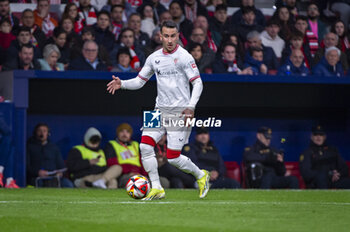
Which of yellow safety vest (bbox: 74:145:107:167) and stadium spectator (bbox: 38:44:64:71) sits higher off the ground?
stadium spectator (bbox: 38:44:64:71)

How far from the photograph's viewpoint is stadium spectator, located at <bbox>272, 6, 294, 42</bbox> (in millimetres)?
14180

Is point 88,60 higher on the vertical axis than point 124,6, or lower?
lower

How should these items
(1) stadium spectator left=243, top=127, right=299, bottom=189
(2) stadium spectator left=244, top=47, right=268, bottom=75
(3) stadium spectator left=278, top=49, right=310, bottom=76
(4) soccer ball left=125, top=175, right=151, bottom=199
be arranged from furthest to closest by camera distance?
(3) stadium spectator left=278, top=49, right=310, bottom=76, (2) stadium spectator left=244, top=47, right=268, bottom=75, (1) stadium spectator left=243, top=127, right=299, bottom=189, (4) soccer ball left=125, top=175, right=151, bottom=199

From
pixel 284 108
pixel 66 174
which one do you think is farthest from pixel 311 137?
pixel 66 174

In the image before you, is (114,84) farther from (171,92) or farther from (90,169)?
(90,169)

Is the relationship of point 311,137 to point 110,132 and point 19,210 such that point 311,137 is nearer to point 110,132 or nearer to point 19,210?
point 110,132

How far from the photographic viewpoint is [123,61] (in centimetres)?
1212

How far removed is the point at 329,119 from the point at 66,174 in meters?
5.17

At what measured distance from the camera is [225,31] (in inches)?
539

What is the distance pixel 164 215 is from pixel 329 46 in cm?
838

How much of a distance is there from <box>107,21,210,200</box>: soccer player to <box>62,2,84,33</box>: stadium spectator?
4.61 m

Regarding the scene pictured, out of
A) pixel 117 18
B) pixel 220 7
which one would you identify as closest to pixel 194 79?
pixel 117 18

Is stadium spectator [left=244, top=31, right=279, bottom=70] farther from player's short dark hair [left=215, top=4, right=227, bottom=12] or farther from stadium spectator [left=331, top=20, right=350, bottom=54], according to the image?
stadium spectator [left=331, top=20, right=350, bottom=54]

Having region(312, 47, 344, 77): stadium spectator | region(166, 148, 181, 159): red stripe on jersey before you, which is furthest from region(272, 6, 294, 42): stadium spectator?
region(166, 148, 181, 159): red stripe on jersey
